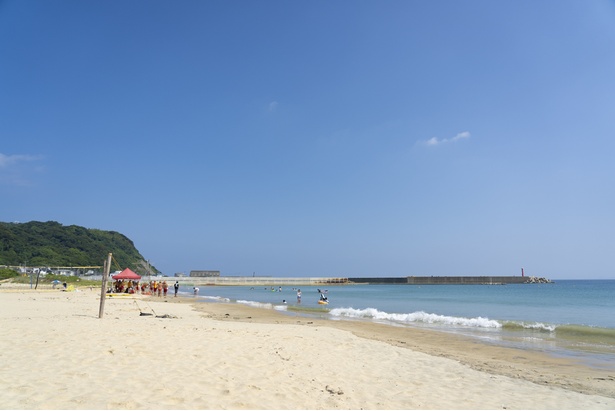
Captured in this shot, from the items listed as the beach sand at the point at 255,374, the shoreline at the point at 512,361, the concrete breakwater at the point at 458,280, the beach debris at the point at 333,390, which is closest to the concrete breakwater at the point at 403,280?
the concrete breakwater at the point at 458,280

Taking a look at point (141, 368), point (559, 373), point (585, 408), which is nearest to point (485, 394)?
point (585, 408)

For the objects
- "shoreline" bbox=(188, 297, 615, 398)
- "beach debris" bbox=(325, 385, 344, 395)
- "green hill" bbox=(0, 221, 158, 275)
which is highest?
"green hill" bbox=(0, 221, 158, 275)

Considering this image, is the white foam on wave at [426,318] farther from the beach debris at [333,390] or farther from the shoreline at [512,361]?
the beach debris at [333,390]

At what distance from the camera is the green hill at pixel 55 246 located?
78938mm

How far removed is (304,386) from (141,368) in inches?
110

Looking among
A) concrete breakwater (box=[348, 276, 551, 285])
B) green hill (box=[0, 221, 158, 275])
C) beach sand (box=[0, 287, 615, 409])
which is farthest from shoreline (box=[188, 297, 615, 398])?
concrete breakwater (box=[348, 276, 551, 285])

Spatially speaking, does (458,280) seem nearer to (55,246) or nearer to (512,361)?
(55,246)

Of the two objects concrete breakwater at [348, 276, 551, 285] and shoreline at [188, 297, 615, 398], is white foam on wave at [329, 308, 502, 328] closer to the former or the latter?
shoreline at [188, 297, 615, 398]

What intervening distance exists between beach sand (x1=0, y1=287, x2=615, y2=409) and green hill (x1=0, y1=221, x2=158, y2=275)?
244ft

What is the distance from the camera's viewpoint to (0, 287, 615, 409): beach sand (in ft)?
18.4

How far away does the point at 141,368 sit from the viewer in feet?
22.5

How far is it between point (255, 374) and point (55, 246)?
104149mm

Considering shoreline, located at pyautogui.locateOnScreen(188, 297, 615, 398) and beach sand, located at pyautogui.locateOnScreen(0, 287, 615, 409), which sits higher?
beach sand, located at pyautogui.locateOnScreen(0, 287, 615, 409)

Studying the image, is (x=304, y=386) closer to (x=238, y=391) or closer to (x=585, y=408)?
(x=238, y=391)
